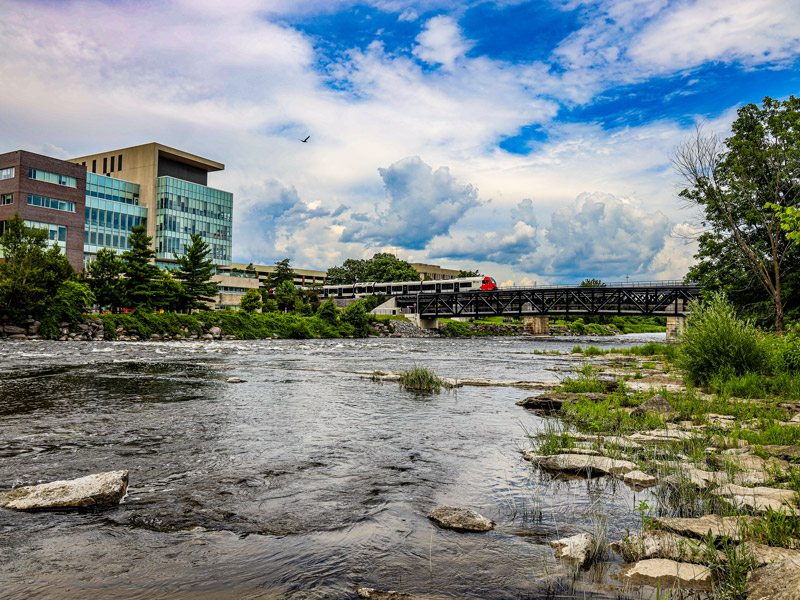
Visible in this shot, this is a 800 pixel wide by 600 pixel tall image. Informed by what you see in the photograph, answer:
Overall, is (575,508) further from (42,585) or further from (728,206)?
(728,206)

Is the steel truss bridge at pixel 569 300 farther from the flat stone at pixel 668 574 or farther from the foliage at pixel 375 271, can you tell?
the flat stone at pixel 668 574

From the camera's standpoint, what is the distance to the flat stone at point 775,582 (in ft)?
11.5

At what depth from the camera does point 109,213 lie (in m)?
100

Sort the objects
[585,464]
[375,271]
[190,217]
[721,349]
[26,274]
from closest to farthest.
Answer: [585,464]
[721,349]
[26,274]
[190,217]
[375,271]

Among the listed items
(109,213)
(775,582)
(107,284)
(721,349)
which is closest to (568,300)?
(107,284)

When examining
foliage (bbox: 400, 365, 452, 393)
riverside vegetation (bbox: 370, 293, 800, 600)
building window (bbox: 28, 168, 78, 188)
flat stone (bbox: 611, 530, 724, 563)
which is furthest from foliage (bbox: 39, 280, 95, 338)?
flat stone (bbox: 611, 530, 724, 563)

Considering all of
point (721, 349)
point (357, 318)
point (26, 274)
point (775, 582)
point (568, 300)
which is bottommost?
point (775, 582)

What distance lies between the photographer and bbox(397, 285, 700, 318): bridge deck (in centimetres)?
8019

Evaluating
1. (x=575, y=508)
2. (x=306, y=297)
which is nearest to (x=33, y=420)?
(x=575, y=508)

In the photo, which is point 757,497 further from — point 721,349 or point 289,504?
point 721,349

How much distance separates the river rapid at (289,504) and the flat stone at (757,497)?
1.07 m

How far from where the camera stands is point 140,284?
194 feet

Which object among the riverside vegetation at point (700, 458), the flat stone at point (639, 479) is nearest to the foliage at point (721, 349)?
the riverside vegetation at point (700, 458)

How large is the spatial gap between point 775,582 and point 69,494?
22.2 ft
